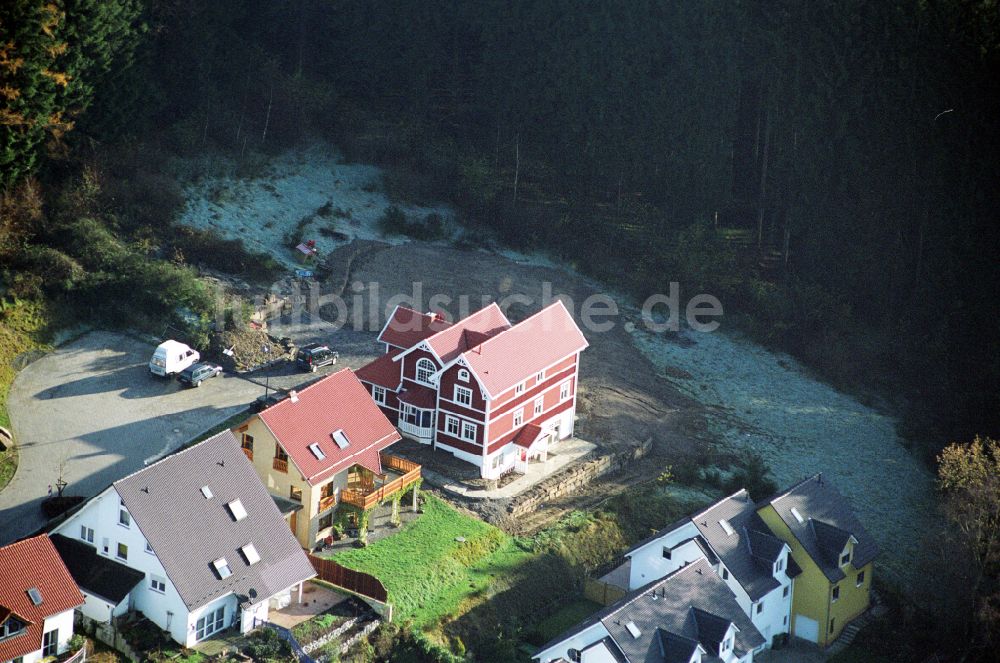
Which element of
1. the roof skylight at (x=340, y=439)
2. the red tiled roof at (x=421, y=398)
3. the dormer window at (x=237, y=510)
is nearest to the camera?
the dormer window at (x=237, y=510)

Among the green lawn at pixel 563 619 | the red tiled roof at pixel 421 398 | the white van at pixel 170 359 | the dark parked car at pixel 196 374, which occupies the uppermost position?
the white van at pixel 170 359

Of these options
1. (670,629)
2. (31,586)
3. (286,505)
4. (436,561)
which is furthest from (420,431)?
(31,586)

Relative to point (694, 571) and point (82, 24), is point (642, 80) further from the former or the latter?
point (694, 571)

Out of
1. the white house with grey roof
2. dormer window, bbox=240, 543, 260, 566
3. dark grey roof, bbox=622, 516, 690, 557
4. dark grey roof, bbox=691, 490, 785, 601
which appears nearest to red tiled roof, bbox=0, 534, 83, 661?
dormer window, bbox=240, 543, 260, 566

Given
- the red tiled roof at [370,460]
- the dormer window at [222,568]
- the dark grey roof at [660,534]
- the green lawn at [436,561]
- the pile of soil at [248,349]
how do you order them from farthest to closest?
Answer: the pile of soil at [248,349] → the red tiled roof at [370,460] → the dark grey roof at [660,534] → the green lawn at [436,561] → the dormer window at [222,568]

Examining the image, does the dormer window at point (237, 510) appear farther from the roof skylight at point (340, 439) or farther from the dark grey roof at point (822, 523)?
the dark grey roof at point (822, 523)

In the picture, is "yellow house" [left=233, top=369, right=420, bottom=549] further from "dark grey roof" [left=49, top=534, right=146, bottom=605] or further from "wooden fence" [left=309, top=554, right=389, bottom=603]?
"dark grey roof" [left=49, top=534, right=146, bottom=605]

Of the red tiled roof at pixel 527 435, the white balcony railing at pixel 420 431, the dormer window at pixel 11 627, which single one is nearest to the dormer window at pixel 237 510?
the dormer window at pixel 11 627

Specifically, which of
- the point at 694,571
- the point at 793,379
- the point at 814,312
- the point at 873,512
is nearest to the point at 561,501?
the point at 694,571
